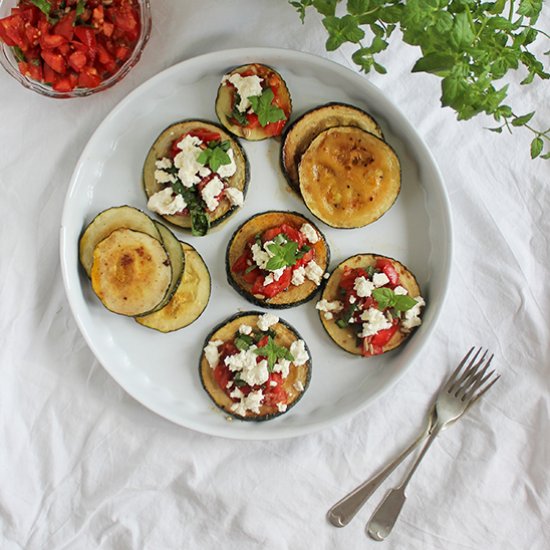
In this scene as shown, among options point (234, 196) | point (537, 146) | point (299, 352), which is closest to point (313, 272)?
point (299, 352)

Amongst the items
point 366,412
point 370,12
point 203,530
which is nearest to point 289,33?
point 370,12

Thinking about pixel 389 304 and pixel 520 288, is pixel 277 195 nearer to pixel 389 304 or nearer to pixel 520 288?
pixel 389 304

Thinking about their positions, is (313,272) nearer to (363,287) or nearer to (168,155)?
(363,287)

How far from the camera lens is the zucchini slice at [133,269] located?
2713 mm

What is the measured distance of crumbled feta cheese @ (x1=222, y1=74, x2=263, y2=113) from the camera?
272cm

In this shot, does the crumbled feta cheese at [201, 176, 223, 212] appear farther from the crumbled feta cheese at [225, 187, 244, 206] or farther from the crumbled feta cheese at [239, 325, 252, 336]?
Answer: the crumbled feta cheese at [239, 325, 252, 336]

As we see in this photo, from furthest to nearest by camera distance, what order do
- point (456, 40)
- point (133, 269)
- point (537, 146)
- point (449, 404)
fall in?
point (449, 404), point (133, 269), point (537, 146), point (456, 40)

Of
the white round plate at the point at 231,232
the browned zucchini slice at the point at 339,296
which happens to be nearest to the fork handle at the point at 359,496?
the white round plate at the point at 231,232

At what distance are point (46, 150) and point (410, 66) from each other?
158 cm

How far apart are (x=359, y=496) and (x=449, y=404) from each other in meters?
0.56

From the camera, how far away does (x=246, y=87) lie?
2.72 metres

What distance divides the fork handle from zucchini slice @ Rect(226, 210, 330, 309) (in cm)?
81

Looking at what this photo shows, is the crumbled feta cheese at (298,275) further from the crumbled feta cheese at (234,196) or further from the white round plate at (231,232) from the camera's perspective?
the crumbled feta cheese at (234,196)

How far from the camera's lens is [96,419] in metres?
2.98
